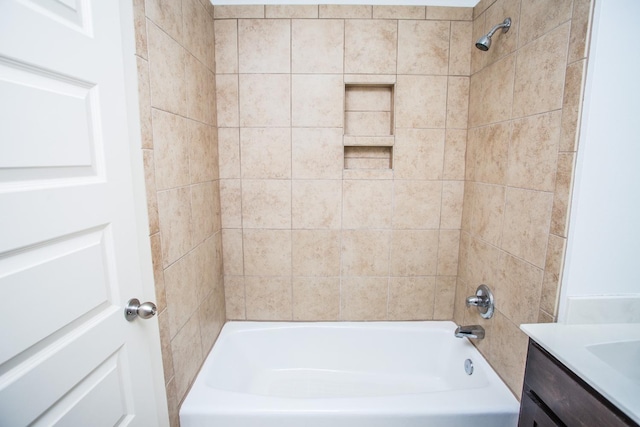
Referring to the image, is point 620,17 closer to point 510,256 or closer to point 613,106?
point 613,106

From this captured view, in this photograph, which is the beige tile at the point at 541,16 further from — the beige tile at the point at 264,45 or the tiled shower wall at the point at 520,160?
the beige tile at the point at 264,45

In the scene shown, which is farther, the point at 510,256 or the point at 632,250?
the point at 510,256

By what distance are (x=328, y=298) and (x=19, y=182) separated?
1565 mm

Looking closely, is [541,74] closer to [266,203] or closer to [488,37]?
[488,37]

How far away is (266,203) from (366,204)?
60 cm

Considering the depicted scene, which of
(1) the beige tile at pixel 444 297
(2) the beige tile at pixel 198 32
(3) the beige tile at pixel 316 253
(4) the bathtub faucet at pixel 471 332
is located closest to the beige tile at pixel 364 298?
(3) the beige tile at pixel 316 253

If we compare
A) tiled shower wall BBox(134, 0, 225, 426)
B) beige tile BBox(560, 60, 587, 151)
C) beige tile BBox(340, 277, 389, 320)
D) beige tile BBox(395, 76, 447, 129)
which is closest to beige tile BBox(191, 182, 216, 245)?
tiled shower wall BBox(134, 0, 225, 426)

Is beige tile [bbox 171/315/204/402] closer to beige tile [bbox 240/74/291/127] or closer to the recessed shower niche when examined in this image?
beige tile [bbox 240/74/291/127]

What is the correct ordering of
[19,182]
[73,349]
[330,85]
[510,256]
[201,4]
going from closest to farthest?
1. [19,182]
2. [73,349]
3. [510,256]
4. [201,4]
5. [330,85]

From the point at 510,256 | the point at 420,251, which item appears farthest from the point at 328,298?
the point at 510,256

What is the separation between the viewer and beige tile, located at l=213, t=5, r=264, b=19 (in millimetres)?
1598

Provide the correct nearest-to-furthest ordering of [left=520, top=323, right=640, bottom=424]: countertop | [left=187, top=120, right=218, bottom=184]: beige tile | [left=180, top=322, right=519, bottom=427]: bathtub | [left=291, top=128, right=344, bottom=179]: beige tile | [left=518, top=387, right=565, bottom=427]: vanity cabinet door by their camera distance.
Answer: [left=520, top=323, right=640, bottom=424]: countertop
[left=518, top=387, right=565, bottom=427]: vanity cabinet door
[left=187, top=120, right=218, bottom=184]: beige tile
[left=180, top=322, right=519, bottom=427]: bathtub
[left=291, top=128, right=344, bottom=179]: beige tile

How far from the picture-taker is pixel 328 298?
187 centimetres

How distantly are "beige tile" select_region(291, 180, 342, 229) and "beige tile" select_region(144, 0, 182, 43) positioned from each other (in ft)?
2.95
